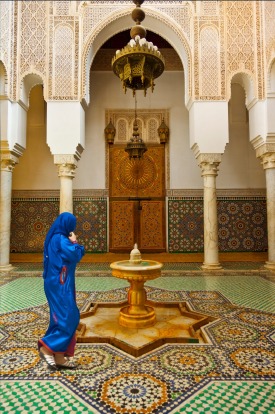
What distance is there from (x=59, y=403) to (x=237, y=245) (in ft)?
18.9

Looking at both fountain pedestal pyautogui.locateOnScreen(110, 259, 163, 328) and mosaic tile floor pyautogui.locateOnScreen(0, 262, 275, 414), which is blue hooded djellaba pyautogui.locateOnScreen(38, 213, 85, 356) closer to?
mosaic tile floor pyautogui.locateOnScreen(0, 262, 275, 414)

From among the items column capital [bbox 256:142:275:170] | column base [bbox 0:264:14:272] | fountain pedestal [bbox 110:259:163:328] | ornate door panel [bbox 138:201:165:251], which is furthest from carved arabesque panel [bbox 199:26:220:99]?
column base [bbox 0:264:14:272]

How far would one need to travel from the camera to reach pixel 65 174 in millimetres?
5188

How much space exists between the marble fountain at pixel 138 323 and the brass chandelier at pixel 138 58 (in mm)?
1767

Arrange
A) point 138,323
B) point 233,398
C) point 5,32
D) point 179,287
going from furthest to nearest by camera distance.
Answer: point 5,32 → point 179,287 → point 138,323 → point 233,398

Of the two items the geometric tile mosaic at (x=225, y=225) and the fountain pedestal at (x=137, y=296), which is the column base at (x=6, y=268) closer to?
the fountain pedestal at (x=137, y=296)

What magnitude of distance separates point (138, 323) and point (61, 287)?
0.95 metres

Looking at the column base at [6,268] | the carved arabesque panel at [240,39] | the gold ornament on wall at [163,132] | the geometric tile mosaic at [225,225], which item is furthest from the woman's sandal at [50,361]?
the gold ornament on wall at [163,132]

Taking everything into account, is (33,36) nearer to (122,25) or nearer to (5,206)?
(122,25)

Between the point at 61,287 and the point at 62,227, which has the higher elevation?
the point at 62,227

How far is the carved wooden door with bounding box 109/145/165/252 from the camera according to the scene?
6781mm

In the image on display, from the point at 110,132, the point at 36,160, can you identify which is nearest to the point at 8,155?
the point at 36,160

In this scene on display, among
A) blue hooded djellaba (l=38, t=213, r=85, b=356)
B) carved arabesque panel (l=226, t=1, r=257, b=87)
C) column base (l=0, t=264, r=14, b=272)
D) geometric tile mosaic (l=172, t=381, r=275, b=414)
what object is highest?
carved arabesque panel (l=226, t=1, r=257, b=87)

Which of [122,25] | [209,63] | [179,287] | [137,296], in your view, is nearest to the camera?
[137,296]
